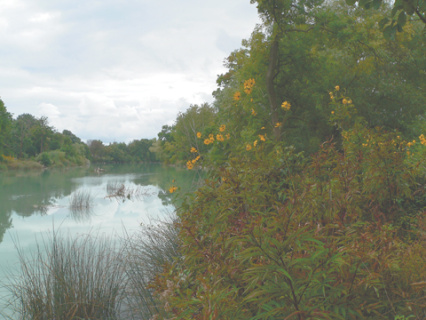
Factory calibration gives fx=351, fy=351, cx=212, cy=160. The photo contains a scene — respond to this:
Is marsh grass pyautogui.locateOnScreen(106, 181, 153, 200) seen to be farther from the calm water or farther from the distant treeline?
the distant treeline

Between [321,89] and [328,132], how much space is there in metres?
1.27

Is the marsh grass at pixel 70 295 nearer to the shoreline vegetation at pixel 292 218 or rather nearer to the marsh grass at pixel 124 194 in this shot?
the shoreline vegetation at pixel 292 218

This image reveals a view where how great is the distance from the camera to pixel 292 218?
4.37 feet

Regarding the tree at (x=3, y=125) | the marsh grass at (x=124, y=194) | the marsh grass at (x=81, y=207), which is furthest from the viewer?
the tree at (x=3, y=125)

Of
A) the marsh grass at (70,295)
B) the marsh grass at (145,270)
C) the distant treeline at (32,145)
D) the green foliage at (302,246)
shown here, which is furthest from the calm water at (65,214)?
the distant treeline at (32,145)

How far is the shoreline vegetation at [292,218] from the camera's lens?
1.12 meters

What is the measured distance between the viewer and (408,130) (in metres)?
10.1

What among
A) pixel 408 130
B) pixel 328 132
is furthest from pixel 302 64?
pixel 408 130

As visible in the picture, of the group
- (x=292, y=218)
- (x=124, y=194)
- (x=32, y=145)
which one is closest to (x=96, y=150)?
(x=32, y=145)

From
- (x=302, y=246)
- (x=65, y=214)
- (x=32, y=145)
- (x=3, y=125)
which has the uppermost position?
(x=3, y=125)

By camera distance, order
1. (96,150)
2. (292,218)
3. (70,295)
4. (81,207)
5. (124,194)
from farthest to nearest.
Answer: (96,150) → (124,194) → (81,207) → (70,295) → (292,218)

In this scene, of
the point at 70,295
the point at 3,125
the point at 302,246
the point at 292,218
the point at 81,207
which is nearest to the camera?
the point at 302,246

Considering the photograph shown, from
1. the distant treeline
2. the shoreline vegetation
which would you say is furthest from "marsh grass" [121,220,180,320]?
the distant treeline

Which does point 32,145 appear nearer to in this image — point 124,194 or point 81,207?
point 124,194
